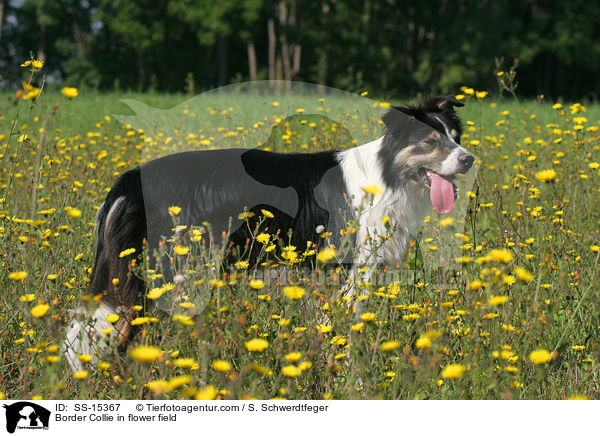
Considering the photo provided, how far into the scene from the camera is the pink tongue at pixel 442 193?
3.33 m

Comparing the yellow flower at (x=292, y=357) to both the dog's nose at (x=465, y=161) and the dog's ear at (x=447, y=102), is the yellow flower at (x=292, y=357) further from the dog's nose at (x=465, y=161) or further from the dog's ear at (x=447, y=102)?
the dog's ear at (x=447, y=102)

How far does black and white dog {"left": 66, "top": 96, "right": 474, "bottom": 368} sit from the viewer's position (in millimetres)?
2924

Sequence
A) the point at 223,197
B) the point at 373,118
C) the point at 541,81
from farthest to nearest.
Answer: the point at 541,81, the point at 373,118, the point at 223,197

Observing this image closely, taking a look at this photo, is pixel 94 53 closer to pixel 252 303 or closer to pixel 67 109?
pixel 67 109

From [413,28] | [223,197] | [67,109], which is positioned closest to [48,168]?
[223,197]

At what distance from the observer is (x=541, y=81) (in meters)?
35.4

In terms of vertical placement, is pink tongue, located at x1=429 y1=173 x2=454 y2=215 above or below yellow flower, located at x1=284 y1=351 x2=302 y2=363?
above

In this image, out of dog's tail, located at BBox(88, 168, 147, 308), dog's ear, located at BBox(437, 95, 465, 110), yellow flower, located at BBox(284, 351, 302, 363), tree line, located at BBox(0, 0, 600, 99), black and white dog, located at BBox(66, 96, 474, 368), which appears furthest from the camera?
tree line, located at BBox(0, 0, 600, 99)

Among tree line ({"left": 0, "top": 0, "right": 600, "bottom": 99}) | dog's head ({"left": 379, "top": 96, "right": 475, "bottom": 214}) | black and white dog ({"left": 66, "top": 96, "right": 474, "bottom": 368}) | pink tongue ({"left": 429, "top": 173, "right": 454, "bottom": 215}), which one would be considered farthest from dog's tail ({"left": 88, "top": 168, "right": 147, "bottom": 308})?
tree line ({"left": 0, "top": 0, "right": 600, "bottom": 99})

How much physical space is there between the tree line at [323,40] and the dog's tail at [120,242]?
23.3 metres

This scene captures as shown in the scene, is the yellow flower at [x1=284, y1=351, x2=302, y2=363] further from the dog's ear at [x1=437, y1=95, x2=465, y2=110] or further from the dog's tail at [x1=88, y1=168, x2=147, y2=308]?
the dog's ear at [x1=437, y1=95, x2=465, y2=110]
